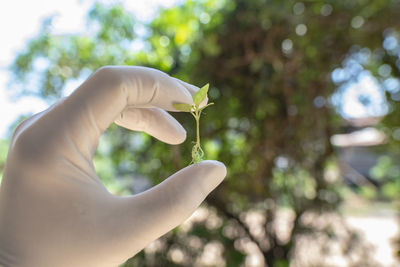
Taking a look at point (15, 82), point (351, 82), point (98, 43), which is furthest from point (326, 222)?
point (15, 82)

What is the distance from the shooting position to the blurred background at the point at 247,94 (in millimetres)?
662

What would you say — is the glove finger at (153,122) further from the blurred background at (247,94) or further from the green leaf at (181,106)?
the blurred background at (247,94)

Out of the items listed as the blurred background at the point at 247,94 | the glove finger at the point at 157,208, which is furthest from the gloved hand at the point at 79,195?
the blurred background at the point at 247,94

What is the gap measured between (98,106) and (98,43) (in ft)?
1.73

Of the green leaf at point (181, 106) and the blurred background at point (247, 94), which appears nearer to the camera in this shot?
the green leaf at point (181, 106)

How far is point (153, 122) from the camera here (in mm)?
327

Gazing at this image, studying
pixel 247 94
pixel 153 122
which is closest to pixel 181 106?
pixel 153 122

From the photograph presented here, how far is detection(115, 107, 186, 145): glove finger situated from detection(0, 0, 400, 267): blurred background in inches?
10.3

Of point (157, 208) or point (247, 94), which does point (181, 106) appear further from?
point (247, 94)

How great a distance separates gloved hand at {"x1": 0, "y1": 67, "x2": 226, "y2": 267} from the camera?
238 mm

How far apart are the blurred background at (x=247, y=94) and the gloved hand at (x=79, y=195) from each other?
33 cm

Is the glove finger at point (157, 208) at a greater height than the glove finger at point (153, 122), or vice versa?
the glove finger at point (153, 122)

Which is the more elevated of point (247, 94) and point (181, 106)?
point (181, 106)

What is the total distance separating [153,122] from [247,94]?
0.45 meters
